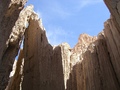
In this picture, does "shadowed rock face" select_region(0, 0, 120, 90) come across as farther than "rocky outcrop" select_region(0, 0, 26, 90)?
Yes

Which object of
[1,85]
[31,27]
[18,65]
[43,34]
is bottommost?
[1,85]

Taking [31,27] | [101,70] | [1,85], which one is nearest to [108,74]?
[101,70]

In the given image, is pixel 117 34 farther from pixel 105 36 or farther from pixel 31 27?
pixel 31 27

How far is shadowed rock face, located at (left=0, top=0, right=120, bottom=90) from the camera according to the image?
31.8ft

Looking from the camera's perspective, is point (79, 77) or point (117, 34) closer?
point (117, 34)

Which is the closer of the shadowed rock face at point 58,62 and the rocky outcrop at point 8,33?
the rocky outcrop at point 8,33

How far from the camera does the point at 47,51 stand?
1280 centimetres

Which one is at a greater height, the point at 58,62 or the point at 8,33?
the point at 58,62

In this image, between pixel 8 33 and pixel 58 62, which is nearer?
pixel 8 33

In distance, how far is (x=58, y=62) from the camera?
12031mm

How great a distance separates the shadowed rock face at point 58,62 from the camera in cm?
→ 969

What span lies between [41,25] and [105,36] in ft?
15.8

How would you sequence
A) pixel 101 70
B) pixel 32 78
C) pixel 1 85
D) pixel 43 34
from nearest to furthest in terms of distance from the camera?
pixel 1 85, pixel 101 70, pixel 32 78, pixel 43 34

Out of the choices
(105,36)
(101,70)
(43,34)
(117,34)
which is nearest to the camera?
(117,34)
